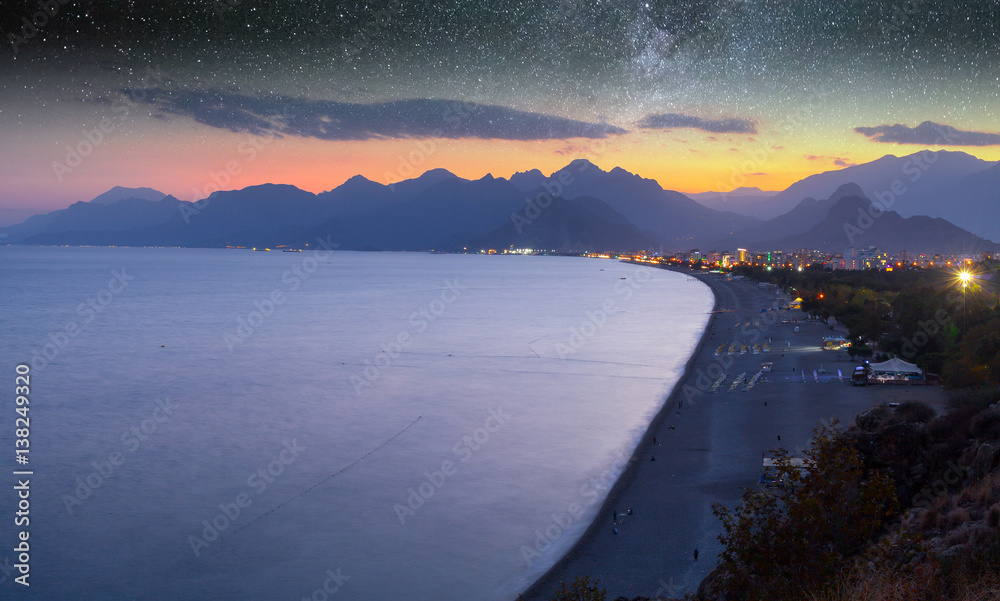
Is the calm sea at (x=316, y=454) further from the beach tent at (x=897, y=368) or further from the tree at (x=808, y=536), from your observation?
the beach tent at (x=897, y=368)

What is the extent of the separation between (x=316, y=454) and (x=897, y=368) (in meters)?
20.9

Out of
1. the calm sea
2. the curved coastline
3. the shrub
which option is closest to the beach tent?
the curved coastline

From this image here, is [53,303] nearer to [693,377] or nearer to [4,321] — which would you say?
[4,321]

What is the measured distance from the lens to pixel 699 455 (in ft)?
58.7

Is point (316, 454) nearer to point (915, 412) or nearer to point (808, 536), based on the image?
point (915, 412)

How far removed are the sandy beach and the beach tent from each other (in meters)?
0.77

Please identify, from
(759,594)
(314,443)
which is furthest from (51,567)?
(759,594)

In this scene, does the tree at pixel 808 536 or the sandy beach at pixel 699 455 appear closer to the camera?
the tree at pixel 808 536

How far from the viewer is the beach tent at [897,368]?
24312 millimetres

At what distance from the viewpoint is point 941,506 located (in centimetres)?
982

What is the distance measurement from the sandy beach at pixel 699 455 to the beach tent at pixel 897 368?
0.77 meters

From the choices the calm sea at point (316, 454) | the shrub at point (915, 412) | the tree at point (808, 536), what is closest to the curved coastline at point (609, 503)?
the calm sea at point (316, 454)

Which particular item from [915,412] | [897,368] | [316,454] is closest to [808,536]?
[915,412]

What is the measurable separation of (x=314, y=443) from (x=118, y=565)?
8.37 meters
